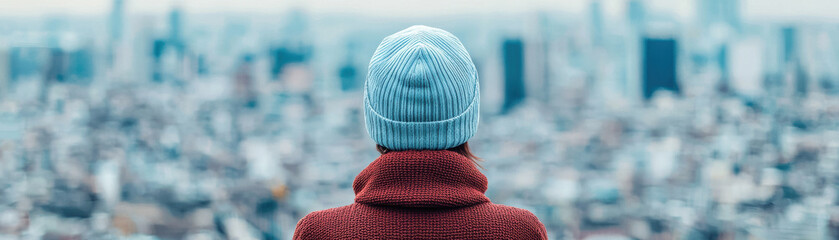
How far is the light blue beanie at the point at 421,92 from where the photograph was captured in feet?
1.35

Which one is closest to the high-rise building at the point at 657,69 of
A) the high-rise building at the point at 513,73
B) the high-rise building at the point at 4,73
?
the high-rise building at the point at 513,73

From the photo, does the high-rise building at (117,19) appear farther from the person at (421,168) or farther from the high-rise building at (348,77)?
the person at (421,168)

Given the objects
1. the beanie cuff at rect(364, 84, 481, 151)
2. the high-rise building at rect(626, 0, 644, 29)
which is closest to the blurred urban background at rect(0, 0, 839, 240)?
the high-rise building at rect(626, 0, 644, 29)

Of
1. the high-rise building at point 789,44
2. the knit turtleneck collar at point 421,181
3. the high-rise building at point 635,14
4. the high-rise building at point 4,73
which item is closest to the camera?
the knit turtleneck collar at point 421,181

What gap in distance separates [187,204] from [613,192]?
18.8 ft

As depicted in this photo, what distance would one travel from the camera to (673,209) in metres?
8.33

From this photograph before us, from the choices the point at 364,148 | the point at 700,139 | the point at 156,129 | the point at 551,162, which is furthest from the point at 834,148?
the point at 156,129

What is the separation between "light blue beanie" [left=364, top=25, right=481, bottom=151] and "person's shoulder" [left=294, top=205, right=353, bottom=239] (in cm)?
6

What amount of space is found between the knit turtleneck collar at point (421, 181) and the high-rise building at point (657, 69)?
15049 mm

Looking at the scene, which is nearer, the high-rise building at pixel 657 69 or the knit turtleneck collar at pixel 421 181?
the knit turtleneck collar at pixel 421 181

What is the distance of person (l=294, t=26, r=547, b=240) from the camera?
396 millimetres

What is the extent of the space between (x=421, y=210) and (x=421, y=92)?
71 mm

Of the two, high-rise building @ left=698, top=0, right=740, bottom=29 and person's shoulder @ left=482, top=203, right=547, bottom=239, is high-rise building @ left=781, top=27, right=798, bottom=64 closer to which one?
high-rise building @ left=698, top=0, right=740, bottom=29

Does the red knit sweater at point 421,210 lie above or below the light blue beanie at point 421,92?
below
